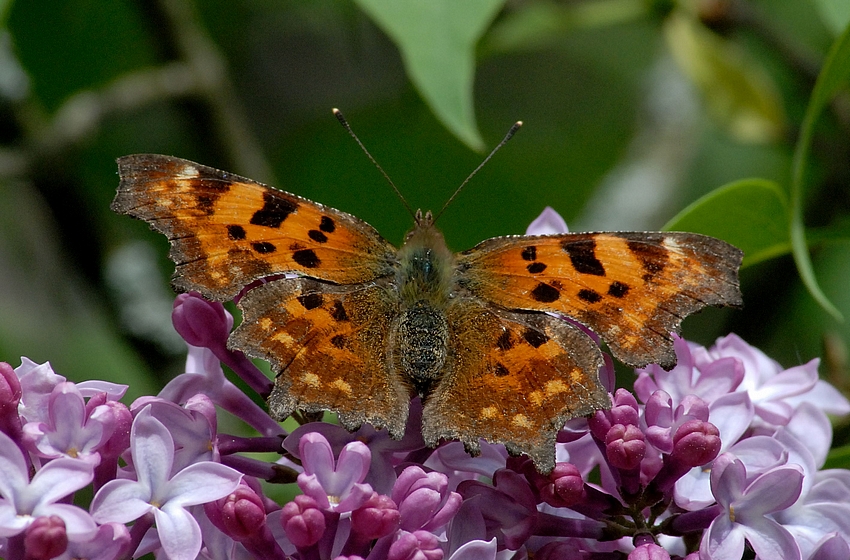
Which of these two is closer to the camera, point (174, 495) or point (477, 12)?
point (174, 495)

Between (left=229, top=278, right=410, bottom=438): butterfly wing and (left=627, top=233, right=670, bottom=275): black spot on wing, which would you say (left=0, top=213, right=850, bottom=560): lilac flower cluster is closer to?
(left=229, top=278, right=410, bottom=438): butterfly wing

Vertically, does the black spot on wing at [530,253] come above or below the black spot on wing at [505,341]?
above

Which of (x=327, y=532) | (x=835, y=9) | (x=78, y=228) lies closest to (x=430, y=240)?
(x=327, y=532)

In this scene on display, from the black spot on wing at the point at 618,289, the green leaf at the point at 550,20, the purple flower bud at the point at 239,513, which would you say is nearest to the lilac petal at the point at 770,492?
the black spot on wing at the point at 618,289

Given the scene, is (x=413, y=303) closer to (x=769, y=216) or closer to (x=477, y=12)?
(x=477, y=12)

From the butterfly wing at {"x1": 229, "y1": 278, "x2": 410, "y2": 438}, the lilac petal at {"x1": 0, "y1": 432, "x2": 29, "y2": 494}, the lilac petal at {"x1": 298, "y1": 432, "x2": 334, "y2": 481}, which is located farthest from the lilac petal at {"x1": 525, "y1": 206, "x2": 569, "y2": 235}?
the lilac petal at {"x1": 0, "y1": 432, "x2": 29, "y2": 494}

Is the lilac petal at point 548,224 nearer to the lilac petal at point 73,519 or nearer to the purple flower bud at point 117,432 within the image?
the purple flower bud at point 117,432

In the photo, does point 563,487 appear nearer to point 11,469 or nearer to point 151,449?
point 151,449
